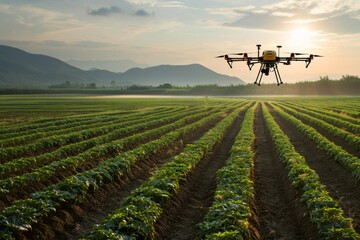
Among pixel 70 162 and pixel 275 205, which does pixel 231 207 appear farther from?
pixel 70 162

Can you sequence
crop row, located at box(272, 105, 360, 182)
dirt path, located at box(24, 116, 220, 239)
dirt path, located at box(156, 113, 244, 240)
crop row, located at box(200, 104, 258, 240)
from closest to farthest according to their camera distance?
1. crop row, located at box(200, 104, 258, 240)
2. dirt path, located at box(24, 116, 220, 239)
3. dirt path, located at box(156, 113, 244, 240)
4. crop row, located at box(272, 105, 360, 182)

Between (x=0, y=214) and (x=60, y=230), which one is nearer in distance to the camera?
(x=0, y=214)

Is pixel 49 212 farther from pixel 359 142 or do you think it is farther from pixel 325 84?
pixel 325 84

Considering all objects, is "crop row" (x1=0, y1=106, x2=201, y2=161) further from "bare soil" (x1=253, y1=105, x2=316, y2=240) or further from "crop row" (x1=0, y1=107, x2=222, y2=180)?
"bare soil" (x1=253, y1=105, x2=316, y2=240)

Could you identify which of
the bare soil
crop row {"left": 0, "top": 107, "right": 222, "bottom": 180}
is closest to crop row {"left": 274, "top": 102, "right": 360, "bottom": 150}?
the bare soil

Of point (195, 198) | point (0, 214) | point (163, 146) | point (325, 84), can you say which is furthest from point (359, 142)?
point (325, 84)

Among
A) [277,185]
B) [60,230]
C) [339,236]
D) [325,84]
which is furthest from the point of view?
[325,84]
